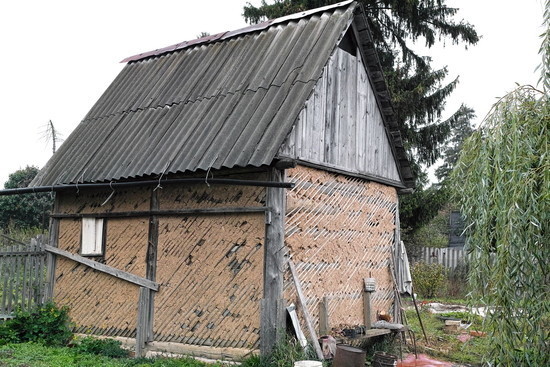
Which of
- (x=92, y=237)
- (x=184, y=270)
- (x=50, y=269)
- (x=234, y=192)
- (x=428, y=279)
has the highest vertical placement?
(x=234, y=192)

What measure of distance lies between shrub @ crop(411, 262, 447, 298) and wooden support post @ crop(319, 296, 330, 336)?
12083mm

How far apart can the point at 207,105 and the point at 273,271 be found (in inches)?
148

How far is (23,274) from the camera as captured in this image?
42.0 feet

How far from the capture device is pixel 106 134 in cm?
1305

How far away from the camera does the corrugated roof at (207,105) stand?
33.4 ft

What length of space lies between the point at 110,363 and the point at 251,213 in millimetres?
3285

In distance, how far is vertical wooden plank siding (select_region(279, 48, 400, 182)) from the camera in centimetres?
1046

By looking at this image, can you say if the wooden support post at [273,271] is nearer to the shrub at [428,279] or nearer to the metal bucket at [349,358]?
the metal bucket at [349,358]

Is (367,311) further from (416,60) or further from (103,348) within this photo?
(416,60)

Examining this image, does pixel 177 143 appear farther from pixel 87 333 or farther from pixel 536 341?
pixel 536 341

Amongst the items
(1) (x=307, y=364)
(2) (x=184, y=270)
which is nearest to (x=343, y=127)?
(2) (x=184, y=270)

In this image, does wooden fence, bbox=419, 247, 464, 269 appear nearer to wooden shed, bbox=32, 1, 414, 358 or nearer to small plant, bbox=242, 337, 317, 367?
wooden shed, bbox=32, 1, 414, 358

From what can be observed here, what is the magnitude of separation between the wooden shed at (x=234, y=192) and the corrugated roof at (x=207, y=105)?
36 mm

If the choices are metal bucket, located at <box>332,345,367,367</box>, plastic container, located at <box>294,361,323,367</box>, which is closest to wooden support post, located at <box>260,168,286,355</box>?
plastic container, located at <box>294,361,323,367</box>
